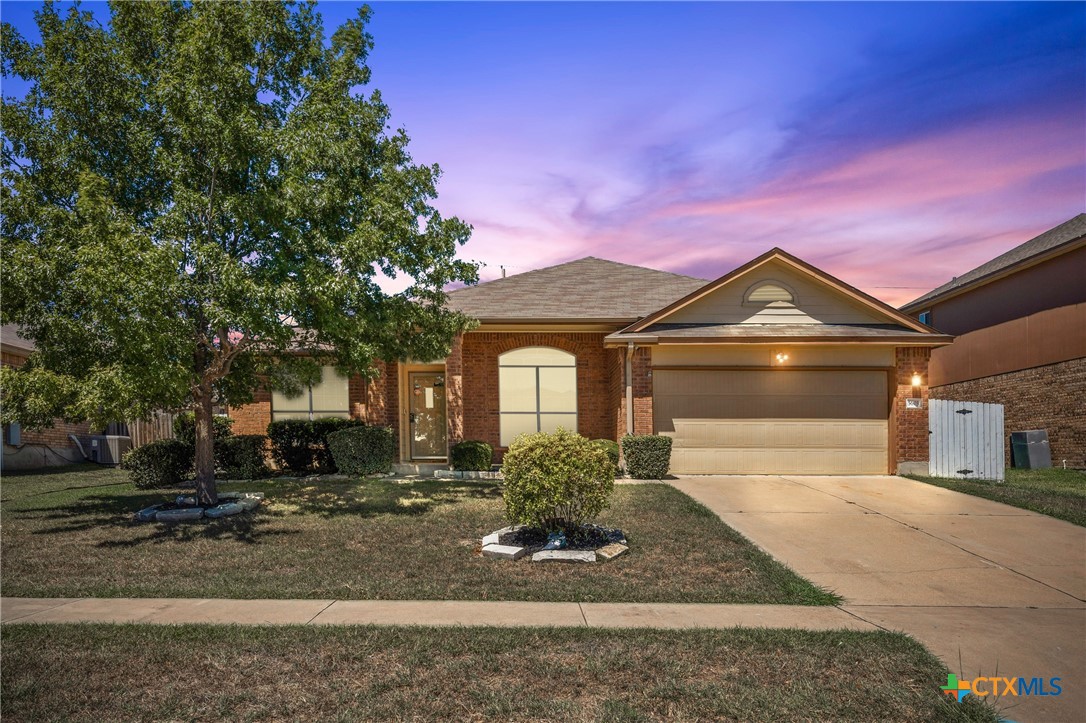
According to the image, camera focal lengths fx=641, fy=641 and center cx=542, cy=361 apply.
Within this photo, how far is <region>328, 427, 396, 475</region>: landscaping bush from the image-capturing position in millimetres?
13992

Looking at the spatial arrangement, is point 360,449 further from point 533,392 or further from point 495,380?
point 533,392

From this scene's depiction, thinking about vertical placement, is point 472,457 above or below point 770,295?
below

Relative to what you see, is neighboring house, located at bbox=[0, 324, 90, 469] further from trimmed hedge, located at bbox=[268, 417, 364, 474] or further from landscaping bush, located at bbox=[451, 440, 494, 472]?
landscaping bush, located at bbox=[451, 440, 494, 472]

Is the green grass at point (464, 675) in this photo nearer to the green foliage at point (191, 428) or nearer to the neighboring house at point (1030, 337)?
the green foliage at point (191, 428)

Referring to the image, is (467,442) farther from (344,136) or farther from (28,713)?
(28,713)

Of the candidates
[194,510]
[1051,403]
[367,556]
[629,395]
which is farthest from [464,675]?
A: [1051,403]

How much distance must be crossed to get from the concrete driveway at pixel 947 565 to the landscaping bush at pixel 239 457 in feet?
31.5

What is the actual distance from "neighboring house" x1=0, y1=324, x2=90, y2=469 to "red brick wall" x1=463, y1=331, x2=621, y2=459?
39.3ft

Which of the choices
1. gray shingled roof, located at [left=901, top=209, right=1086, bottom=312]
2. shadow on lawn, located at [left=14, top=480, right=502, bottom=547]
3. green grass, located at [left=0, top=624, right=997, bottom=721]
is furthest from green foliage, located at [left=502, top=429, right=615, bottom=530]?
gray shingled roof, located at [left=901, top=209, right=1086, bottom=312]

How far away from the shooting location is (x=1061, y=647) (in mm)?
5008

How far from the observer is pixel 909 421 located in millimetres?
14250

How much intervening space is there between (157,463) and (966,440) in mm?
17329

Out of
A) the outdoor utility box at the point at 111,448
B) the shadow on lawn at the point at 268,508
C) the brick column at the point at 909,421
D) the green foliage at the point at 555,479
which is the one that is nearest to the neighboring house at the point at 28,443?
the outdoor utility box at the point at 111,448

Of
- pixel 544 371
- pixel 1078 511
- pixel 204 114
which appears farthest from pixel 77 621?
pixel 1078 511
